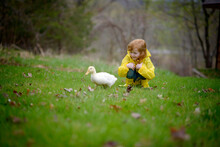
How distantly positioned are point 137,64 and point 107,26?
12554mm

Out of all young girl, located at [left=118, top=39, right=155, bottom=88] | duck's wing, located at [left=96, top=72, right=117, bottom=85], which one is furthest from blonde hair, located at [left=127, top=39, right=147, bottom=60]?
duck's wing, located at [left=96, top=72, right=117, bottom=85]

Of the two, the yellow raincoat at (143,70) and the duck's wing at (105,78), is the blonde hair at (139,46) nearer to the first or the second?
the yellow raincoat at (143,70)

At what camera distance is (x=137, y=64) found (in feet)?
14.4

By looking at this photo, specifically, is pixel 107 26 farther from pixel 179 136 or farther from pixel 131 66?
pixel 179 136

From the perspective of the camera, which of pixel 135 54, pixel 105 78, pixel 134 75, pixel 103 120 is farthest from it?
pixel 134 75

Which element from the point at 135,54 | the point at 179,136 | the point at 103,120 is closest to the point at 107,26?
the point at 135,54

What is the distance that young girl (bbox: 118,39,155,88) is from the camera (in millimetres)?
4273

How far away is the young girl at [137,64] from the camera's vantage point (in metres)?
4.27

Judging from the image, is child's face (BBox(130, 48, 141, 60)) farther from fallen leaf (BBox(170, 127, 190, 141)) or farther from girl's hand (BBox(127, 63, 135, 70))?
fallen leaf (BBox(170, 127, 190, 141))

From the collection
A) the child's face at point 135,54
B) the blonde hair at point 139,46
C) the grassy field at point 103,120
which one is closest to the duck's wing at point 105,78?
Answer: the grassy field at point 103,120

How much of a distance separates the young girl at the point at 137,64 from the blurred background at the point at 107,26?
5.95 metres

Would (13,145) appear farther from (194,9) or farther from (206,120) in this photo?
(194,9)

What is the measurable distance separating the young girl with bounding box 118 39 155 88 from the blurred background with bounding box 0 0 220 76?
595 cm

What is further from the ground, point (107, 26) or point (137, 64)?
point (107, 26)
